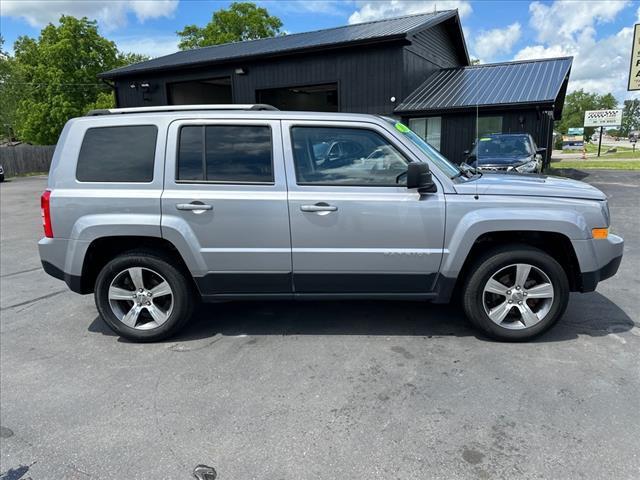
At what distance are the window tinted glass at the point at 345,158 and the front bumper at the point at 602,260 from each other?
5.50 feet

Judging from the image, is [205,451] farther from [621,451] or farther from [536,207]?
[536,207]

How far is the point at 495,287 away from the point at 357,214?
1.33m

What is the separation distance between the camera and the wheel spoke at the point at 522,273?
12.3ft

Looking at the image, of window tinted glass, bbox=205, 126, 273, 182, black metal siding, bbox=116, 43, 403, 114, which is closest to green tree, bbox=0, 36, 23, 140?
black metal siding, bbox=116, 43, 403, 114

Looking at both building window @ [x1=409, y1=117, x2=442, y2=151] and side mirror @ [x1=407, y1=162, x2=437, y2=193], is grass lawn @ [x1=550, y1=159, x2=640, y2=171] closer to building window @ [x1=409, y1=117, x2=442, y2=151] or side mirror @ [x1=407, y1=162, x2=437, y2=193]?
building window @ [x1=409, y1=117, x2=442, y2=151]

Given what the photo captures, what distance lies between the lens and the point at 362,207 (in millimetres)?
3686

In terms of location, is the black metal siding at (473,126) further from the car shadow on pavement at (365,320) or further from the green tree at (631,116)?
the green tree at (631,116)

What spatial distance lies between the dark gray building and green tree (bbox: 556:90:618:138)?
280 ft

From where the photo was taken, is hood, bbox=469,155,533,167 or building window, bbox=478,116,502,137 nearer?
hood, bbox=469,155,533,167

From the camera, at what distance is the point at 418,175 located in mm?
3449

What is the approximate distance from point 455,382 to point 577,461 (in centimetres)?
94

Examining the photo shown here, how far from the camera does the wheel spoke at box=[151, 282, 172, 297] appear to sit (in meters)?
4.02

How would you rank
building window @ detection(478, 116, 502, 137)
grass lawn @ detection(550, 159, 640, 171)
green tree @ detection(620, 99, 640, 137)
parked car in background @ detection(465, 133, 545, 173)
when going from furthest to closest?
green tree @ detection(620, 99, 640, 137)
grass lawn @ detection(550, 159, 640, 171)
building window @ detection(478, 116, 502, 137)
parked car in background @ detection(465, 133, 545, 173)

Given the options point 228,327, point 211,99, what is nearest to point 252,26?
point 211,99
